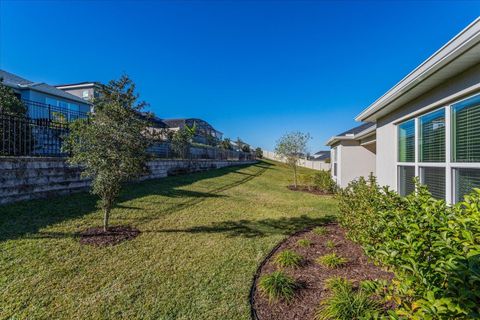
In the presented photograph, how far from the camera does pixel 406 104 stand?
5273mm

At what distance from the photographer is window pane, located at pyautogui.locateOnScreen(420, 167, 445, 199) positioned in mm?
4002

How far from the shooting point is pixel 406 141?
5453 mm

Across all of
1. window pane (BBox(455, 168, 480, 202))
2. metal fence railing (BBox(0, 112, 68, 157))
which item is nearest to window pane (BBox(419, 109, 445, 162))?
window pane (BBox(455, 168, 480, 202))

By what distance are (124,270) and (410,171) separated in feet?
20.4

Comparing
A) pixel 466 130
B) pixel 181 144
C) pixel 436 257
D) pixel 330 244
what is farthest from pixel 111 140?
pixel 181 144

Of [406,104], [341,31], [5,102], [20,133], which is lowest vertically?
[20,133]

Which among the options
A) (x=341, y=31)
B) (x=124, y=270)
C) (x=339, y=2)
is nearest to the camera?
(x=124, y=270)

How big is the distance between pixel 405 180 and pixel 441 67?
10.1 ft

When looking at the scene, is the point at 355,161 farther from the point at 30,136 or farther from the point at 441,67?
the point at 30,136

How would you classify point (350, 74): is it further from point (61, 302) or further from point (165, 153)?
point (61, 302)

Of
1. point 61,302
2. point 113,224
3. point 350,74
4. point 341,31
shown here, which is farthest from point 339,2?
point 61,302

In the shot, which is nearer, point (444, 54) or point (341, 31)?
point (444, 54)

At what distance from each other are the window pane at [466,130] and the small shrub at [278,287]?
3200 mm

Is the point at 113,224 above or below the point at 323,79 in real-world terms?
below
